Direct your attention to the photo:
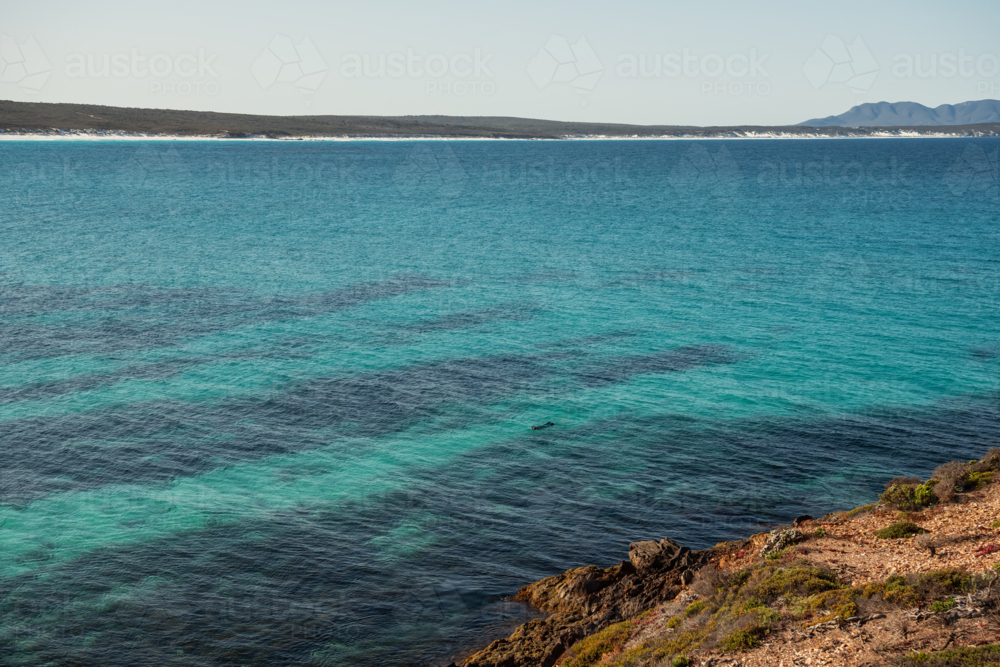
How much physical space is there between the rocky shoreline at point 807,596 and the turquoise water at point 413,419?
178cm

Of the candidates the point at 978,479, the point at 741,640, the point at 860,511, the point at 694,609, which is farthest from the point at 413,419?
the point at 978,479

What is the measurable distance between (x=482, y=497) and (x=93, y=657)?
11838mm

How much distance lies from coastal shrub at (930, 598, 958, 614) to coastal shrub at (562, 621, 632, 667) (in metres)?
6.08

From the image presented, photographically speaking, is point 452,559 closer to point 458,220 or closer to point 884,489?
point 884,489

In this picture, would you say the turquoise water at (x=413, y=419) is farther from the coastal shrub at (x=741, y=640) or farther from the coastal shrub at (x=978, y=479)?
the coastal shrub at (x=741, y=640)

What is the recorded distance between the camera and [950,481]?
22703 millimetres

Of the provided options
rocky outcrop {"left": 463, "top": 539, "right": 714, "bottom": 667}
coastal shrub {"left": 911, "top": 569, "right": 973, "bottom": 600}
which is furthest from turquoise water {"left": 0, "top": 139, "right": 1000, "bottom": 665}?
coastal shrub {"left": 911, "top": 569, "right": 973, "bottom": 600}

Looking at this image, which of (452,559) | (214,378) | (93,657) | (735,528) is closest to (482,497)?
(452,559)

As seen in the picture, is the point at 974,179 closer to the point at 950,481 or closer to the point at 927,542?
the point at 950,481

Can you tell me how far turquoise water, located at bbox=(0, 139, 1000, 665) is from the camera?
20.4m

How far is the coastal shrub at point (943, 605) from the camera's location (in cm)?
1466

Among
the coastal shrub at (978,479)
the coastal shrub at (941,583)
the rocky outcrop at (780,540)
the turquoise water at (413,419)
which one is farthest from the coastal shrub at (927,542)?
the turquoise water at (413,419)

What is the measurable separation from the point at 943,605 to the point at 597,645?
6844mm

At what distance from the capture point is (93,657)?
1797cm
